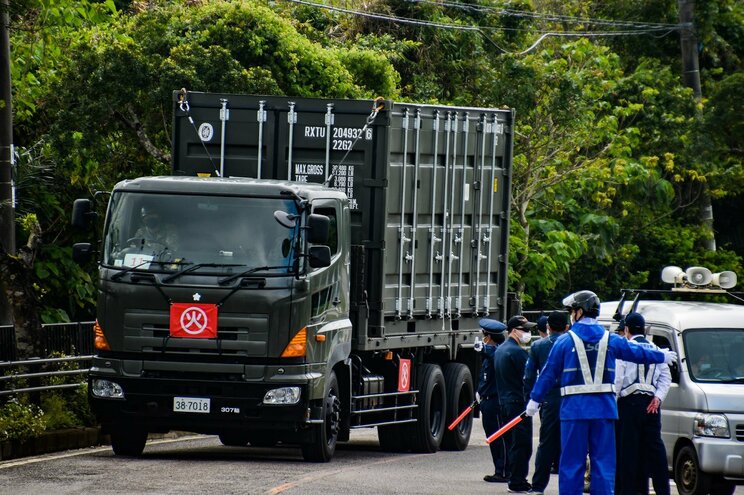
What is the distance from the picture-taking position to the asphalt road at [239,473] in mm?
12943

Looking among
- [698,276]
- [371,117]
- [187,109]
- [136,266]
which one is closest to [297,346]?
[136,266]

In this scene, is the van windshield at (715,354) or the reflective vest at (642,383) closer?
the reflective vest at (642,383)

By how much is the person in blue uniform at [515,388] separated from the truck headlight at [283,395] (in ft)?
6.80

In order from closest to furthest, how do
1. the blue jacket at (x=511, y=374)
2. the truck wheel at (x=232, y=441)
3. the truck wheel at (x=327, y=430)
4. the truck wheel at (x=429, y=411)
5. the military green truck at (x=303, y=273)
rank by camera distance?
the military green truck at (x=303, y=273)
the blue jacket at (x=511, y=374)
the truck wheel at (x=327, y=430)
the truck wheel at (x=232, y=441)
the truck wheel at (x=429, y=411)

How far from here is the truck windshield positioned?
14703 millimetres

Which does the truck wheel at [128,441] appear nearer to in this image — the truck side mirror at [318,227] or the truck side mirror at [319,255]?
the truck side mirror at [319,255]

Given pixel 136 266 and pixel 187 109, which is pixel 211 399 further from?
pixel 187 109

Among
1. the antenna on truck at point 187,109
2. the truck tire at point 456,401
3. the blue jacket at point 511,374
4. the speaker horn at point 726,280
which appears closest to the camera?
the blue jacket at point 511,374

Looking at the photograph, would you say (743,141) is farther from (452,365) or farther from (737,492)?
(737,492)

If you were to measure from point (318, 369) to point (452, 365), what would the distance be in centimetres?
479

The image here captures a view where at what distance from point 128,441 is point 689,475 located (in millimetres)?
5740

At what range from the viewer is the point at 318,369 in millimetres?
15227

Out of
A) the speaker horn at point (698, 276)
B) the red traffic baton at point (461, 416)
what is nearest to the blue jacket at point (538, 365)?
the speaker horn at point (698, 276)

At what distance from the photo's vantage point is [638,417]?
534 inches
